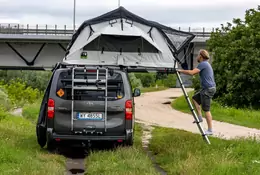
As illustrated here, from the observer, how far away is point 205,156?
31.0 ft

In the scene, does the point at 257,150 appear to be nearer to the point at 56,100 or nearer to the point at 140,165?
the point at 140,165

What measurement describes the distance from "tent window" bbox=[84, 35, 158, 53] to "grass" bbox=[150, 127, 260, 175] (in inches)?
101

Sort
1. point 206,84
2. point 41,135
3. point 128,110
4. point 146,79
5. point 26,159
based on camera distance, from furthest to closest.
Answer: point 146,79
point 41,135
point 206,84
point 128,110
point 26,159

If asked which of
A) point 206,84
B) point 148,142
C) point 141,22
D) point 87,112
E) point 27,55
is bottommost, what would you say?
point 148,142

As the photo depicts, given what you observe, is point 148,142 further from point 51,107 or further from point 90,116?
point 51,107

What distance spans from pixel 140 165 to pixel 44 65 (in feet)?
92.3

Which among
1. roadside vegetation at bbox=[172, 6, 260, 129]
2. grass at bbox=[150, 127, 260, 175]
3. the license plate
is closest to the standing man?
grass at bbox=[150, 127, 260, 175]

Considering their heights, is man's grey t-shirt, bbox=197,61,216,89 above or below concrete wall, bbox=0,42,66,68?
above

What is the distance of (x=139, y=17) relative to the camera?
13438mm

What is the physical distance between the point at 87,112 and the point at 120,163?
1956 millimetres

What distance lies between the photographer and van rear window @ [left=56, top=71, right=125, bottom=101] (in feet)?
36.2

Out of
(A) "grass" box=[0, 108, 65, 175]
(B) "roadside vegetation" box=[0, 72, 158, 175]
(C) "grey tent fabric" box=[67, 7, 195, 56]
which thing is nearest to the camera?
(A) "grass" box=[0, 108, 65, 175]

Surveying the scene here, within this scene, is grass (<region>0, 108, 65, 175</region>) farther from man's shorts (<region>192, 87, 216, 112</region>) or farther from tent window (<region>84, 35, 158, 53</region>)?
man's shorts (<region>192, 87, 216, 112</region>)

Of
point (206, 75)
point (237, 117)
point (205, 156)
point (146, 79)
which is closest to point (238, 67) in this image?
point (237, 117)
